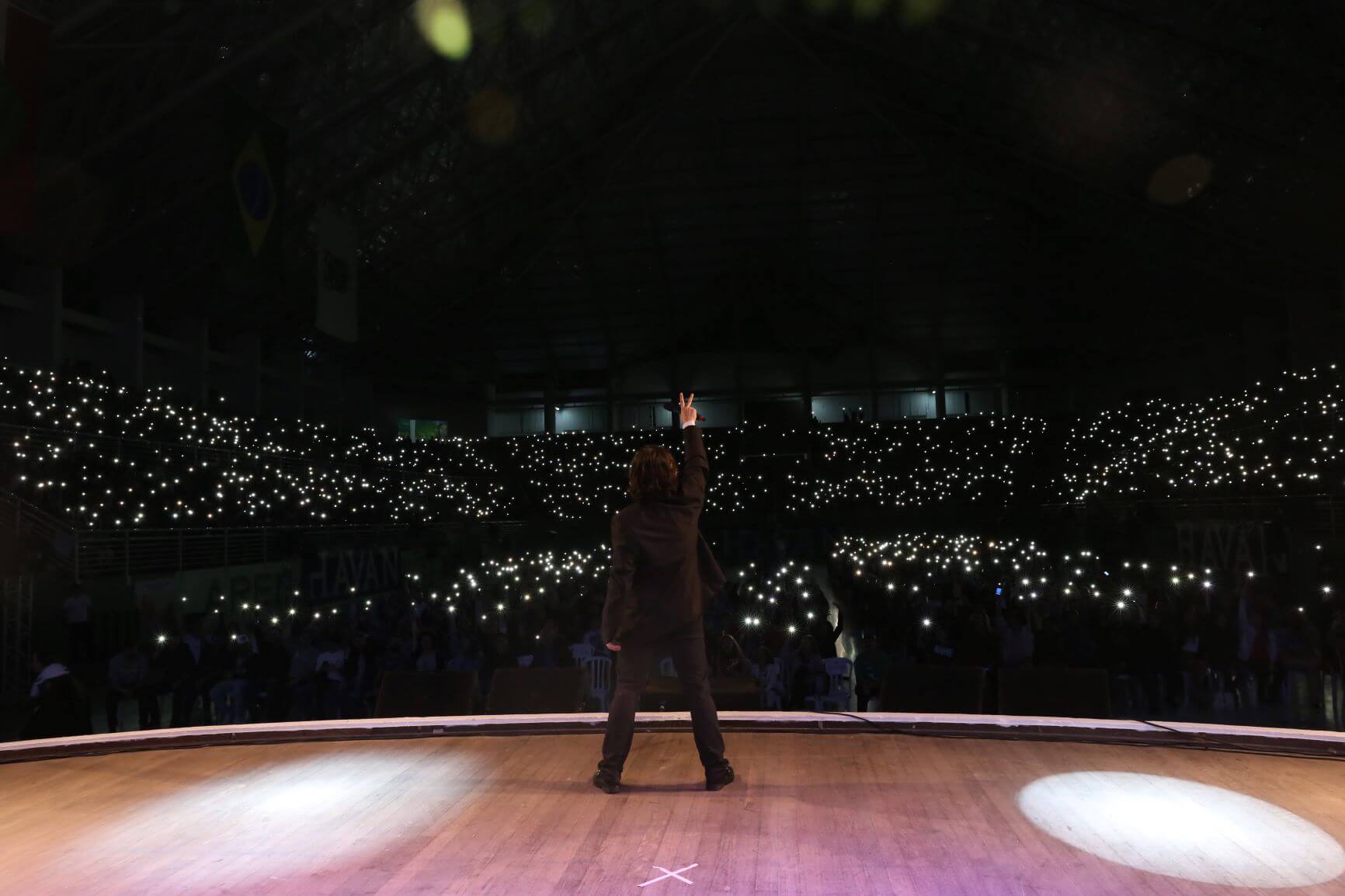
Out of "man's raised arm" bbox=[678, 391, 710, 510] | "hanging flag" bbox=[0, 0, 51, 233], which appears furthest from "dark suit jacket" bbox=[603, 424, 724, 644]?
"hanging flag" bbox=[0, 0, 51, 233]

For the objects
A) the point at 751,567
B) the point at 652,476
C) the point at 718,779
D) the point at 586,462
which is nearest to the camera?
the point at 718,779

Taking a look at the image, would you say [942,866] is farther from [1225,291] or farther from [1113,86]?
[1225,291]

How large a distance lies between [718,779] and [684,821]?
38 cm

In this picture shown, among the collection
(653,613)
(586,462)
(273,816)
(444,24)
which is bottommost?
(273,816)

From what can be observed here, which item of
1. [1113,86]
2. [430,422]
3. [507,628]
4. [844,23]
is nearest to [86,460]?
[507,628]

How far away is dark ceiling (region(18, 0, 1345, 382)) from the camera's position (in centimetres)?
1296

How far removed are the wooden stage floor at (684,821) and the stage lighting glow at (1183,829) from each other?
1 cm

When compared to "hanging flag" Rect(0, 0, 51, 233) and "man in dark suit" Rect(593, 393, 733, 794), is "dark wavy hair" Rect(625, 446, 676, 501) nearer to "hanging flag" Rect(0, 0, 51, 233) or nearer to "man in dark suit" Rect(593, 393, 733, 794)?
"man in dark suit" Rect(593, 393, 733, 794)

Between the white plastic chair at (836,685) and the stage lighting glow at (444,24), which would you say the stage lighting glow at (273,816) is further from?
the stage lighting glow at (444,24)

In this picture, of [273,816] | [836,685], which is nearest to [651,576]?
[273,816]

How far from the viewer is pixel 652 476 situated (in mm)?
3551

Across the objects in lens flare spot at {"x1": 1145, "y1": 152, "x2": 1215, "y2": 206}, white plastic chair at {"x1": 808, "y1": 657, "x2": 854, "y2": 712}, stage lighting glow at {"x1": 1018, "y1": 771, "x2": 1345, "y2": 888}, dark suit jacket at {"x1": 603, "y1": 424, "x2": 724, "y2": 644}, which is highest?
lens flare spot at {"x1": 1145, "y1": 152, "x2": 1215, "y2": 206}

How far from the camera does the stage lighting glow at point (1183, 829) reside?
2574 millimetres

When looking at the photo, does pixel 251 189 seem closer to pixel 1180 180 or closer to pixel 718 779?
pixel 718 779
